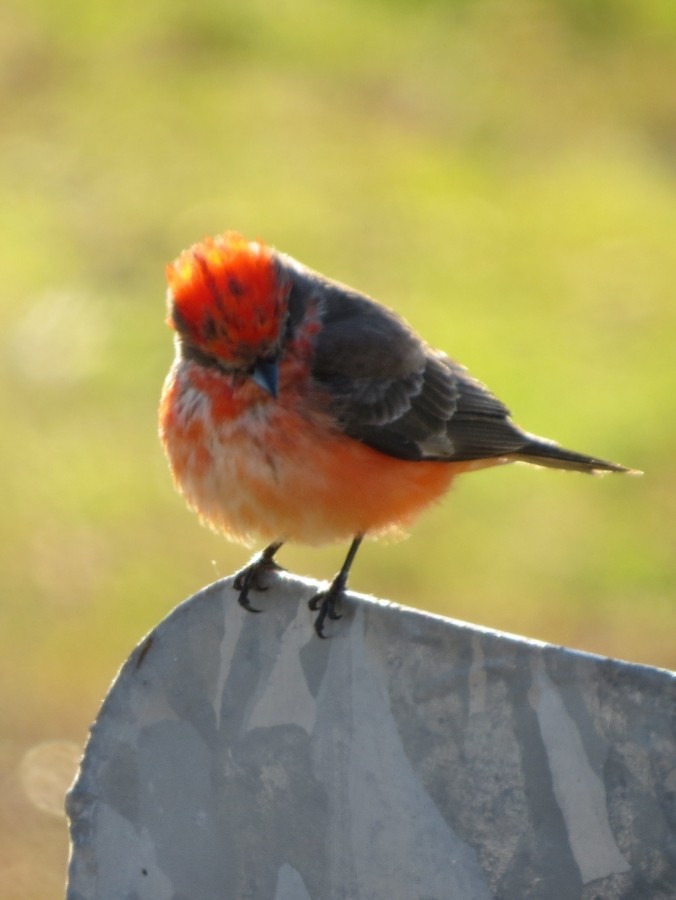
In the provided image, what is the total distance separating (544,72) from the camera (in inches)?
613

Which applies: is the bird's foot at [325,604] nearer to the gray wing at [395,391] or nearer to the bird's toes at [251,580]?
the bird's toes at [251,580]

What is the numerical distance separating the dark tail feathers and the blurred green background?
1.72m

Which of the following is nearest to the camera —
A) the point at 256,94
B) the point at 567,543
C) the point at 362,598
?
the point at 362,598

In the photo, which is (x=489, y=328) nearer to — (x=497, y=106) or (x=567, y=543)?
(x=567, y=543)

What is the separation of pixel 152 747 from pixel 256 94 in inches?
485

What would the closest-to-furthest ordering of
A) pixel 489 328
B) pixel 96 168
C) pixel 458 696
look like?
pixel 458 696, pixel 489 328, pixel 96 168

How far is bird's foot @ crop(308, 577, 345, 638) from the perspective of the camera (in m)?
2.98

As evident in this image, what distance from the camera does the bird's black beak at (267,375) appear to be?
14.8 feet

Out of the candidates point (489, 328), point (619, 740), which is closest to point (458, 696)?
point (619, 740)

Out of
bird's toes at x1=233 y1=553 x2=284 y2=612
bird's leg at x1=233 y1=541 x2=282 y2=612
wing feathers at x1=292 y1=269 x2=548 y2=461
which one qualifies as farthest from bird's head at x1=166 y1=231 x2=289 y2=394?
bird's toes at x1=233 y1=553 x2=284 y2=612

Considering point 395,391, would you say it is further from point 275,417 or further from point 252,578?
point 252,578

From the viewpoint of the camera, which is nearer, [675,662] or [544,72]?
[675,662]

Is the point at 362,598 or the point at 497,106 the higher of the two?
the point at 497,106

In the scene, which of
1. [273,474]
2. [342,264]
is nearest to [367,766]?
[273,474]
